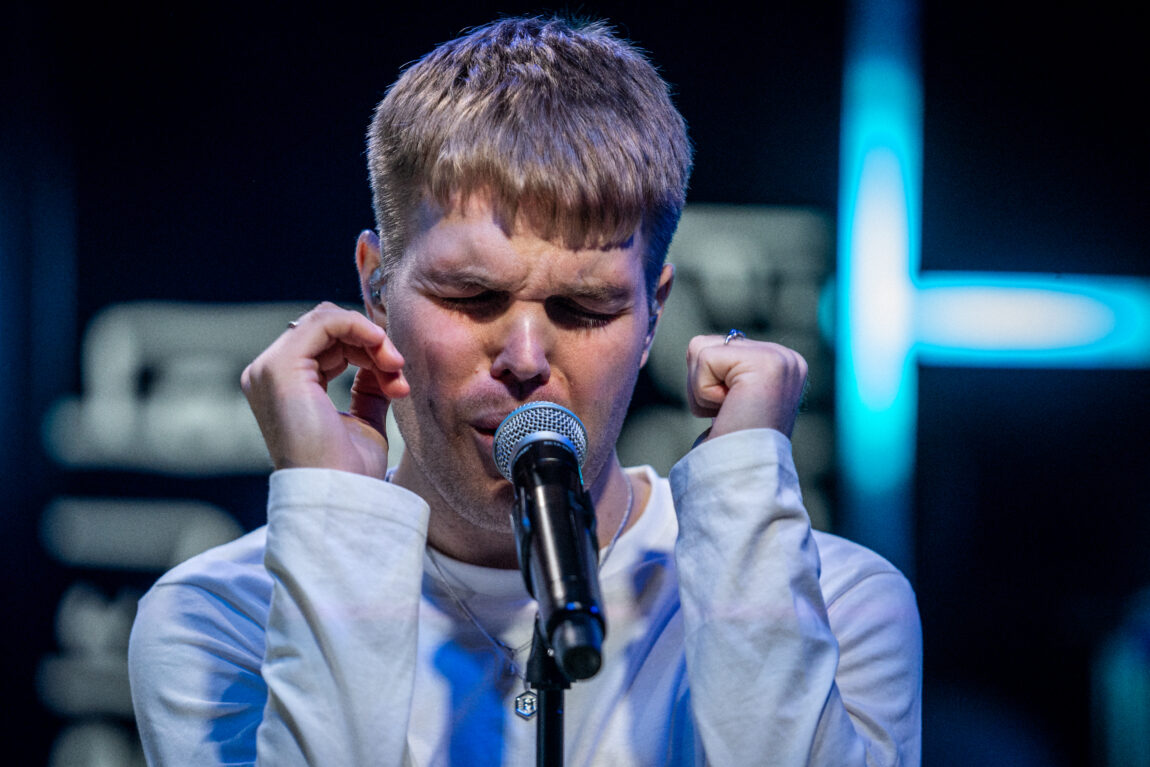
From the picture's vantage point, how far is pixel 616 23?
2424 mm

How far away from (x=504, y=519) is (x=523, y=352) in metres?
0.27

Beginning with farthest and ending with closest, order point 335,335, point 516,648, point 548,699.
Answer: point 516,648 → point 335,335 → point 548,699

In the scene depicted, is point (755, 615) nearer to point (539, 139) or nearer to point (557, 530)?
point (557, 530)

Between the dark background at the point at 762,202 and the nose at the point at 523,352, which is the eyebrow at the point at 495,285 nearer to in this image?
the nose at the point at 523,352

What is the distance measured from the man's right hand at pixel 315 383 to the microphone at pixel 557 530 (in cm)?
28

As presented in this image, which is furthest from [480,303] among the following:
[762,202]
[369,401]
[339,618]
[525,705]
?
[762,202]

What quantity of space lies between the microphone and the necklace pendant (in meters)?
0.50

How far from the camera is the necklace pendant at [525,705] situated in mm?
1399

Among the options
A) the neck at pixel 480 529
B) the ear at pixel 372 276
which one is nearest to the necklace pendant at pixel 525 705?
the neck at pixel 480 529

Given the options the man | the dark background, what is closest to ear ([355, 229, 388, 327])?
the man

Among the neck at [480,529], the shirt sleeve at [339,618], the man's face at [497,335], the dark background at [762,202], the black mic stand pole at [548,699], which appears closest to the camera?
the black mic stand pole at [548,699]

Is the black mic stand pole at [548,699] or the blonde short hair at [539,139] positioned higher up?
the blonde short hair at [539,139]

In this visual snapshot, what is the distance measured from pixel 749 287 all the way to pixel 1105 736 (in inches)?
58.4

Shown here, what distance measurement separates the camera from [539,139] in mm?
1418
